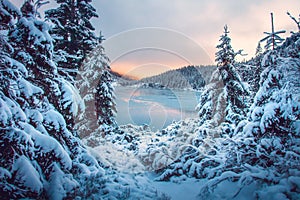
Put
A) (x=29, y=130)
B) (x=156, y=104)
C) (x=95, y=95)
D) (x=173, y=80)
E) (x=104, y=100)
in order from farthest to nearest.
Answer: (x=104, y=100)
(x=95, y=95)
(x=156, y=104)
(x=173, y=80)
(x=29, y=130)

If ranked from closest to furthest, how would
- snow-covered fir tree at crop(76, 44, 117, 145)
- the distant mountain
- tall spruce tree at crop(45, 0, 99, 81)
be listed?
the distant mountain < tall spruce tree at crop(45, 0, 99, 81) < snow-covered fir tree at crop(76, 44, 117, 145)

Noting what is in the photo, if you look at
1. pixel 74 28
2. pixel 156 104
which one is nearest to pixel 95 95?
pixel 74 28

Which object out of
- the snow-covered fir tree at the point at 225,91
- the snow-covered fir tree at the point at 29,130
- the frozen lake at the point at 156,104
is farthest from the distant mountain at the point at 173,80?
the snow-covered fir tree at the point at 29,130

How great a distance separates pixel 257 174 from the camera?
12.3 feet

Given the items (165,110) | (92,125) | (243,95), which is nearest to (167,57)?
(165,110)

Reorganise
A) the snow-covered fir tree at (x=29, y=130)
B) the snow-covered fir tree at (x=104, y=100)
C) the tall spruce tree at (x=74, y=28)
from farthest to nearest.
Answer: the snow-covered fir tree at (x=104, y=100) < the tall spruce tree at (x=74, y=28) < the snow-covered fir tree at (x=29, y=130)

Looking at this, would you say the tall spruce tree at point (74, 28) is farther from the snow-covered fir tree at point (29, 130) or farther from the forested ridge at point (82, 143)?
the snow-covered fir tree at point (29, 130)

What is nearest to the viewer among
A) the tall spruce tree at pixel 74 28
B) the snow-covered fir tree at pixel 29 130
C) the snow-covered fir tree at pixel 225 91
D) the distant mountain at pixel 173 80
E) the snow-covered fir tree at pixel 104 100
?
the snow-covered fir tree at pixel 29 130

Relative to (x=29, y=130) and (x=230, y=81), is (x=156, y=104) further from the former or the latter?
(x=29, y=130)

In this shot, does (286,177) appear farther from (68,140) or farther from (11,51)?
(11,51)

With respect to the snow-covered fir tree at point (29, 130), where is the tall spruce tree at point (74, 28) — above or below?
above

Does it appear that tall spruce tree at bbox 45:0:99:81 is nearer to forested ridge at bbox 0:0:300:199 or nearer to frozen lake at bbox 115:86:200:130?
frozen lake at bbox 115:86:200:130

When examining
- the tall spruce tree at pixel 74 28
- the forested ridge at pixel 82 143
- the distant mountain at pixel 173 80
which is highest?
the tall spruce tree at pixel 74 28

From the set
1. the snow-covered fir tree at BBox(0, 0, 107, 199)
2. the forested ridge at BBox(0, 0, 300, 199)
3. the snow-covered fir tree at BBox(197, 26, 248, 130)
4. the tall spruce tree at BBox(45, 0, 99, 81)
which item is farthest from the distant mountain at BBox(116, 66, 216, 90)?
the snow-covered fir tree at BBox(0, 0, 107, 199)
